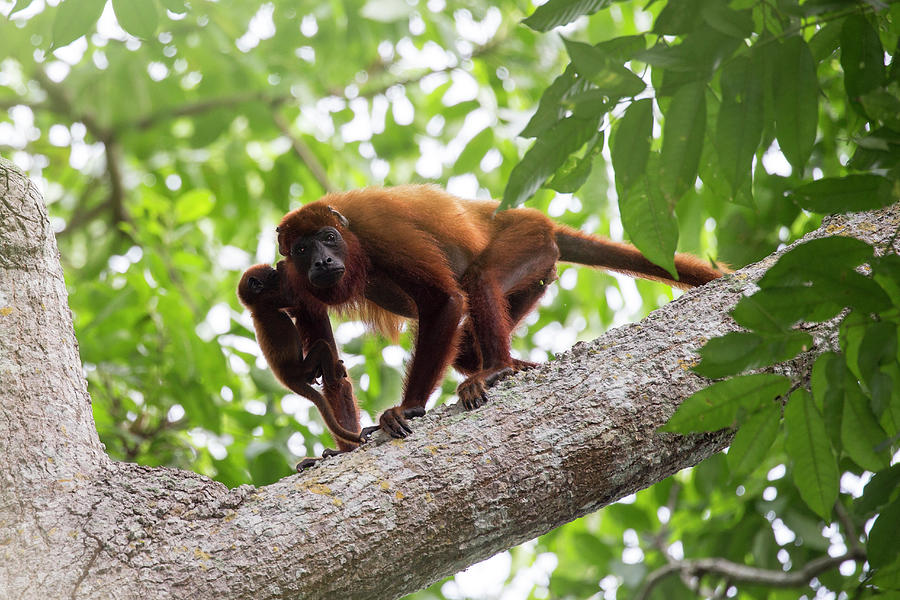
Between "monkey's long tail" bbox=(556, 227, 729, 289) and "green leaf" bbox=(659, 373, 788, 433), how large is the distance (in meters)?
1.82

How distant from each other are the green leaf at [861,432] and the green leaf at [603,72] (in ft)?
2.63

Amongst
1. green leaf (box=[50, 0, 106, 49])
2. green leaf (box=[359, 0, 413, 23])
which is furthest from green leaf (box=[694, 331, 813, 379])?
green leaf (box=[359, 0, 413, 23])

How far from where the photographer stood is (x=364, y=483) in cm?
222

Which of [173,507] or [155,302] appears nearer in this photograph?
[173,507]

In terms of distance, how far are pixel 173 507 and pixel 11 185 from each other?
3.69 ft

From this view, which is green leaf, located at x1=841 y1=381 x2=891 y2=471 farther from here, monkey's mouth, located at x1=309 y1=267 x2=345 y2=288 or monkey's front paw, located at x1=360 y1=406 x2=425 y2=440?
monkey's mouth, located at x1=309 y1=267 x2=345 y2=288

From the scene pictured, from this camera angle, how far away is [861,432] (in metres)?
1.77

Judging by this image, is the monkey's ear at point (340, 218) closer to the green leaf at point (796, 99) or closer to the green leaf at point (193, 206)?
the green leaf at point (193, 206)

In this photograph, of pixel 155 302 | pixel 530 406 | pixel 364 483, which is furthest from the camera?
pixel 155 302

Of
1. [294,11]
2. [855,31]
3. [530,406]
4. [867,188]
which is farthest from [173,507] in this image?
[294,11]

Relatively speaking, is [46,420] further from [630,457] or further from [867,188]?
[867,188]

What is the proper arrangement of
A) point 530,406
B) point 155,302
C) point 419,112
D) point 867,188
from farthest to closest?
1. point 419,112
2. point 155,302
3. point 530,406
4. point 867,188

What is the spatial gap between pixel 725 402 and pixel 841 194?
0.52 metres

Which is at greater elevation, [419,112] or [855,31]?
[419,112]
